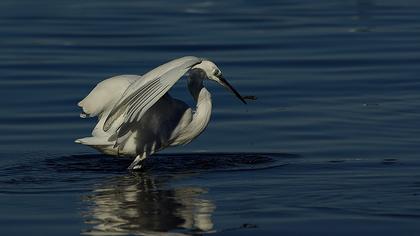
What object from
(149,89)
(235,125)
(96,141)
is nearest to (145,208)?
(149,89)

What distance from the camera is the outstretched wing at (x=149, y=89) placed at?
11242mm

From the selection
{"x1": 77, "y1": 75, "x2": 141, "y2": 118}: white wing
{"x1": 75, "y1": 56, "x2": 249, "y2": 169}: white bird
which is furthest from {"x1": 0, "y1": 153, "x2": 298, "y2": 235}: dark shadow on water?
{"x1": 77, "y1": 75, "x2": 141, "y2": 118}: white wing

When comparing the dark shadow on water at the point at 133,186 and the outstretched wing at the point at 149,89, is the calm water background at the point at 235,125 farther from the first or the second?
the outstretched wing at the point at 149,89

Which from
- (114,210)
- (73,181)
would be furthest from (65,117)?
(114,210)

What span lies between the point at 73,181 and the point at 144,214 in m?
1.69

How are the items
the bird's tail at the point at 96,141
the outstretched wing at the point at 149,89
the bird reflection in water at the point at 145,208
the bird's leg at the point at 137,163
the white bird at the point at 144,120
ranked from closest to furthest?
1. the bird reflection in water at the point at 145,208
2. the outstretched wing at the point at 149,89
3. the bird's tail at the point at 96,141
4. the white bird at the point at 144,120
5. the bird's leg at the point at 137,163

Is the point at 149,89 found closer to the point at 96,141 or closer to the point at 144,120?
the point at 96,141

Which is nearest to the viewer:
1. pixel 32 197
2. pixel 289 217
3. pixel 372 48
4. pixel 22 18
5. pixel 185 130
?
pixel 289 217

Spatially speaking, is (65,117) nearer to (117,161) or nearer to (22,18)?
(117,161)

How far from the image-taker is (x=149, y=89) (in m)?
11.3

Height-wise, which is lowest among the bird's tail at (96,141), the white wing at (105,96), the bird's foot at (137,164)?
the bird's foot at (137,164)

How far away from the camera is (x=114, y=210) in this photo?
10.7 meters

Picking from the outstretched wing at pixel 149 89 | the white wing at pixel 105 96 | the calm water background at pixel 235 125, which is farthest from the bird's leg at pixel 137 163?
the outstretched wing at pixel 149 89

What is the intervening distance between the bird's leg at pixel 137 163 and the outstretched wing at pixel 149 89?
87 cm
